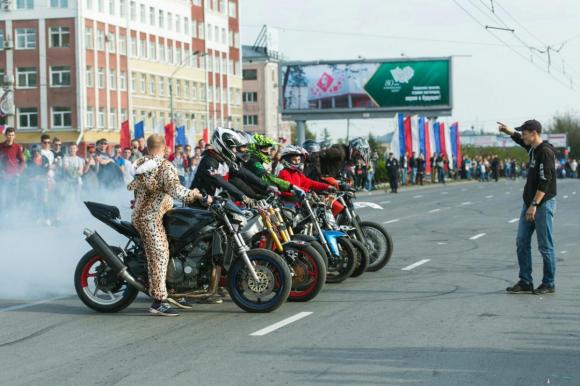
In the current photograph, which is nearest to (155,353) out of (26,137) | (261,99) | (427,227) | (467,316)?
(467,316)

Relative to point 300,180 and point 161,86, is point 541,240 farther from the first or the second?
point 161,86

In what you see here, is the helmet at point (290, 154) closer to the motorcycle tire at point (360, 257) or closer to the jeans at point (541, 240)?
the motorcycle tire at point (360, 257)

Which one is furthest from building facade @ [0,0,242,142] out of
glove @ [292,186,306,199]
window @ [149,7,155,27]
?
glove @ [292,186,306,199]

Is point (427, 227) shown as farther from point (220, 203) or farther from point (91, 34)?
point (91, 34)

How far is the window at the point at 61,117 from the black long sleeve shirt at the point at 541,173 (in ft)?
221

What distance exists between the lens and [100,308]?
10.9m

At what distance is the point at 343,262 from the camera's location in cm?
1320

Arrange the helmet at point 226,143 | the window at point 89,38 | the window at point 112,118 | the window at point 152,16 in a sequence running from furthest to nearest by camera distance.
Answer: the window at point 152,16
the window at point 112,118
the window at point 89,38
the helmet at point 226,143

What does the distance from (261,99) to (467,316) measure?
406 feet

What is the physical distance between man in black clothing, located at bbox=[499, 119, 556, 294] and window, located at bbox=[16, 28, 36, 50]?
6921cm

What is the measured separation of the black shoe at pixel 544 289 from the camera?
12.1 m

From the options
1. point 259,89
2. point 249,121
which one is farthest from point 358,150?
point 249,121

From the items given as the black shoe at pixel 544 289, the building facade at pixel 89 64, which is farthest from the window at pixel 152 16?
the black shoe at pixel 544 289

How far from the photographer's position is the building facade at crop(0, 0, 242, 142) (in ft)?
252
